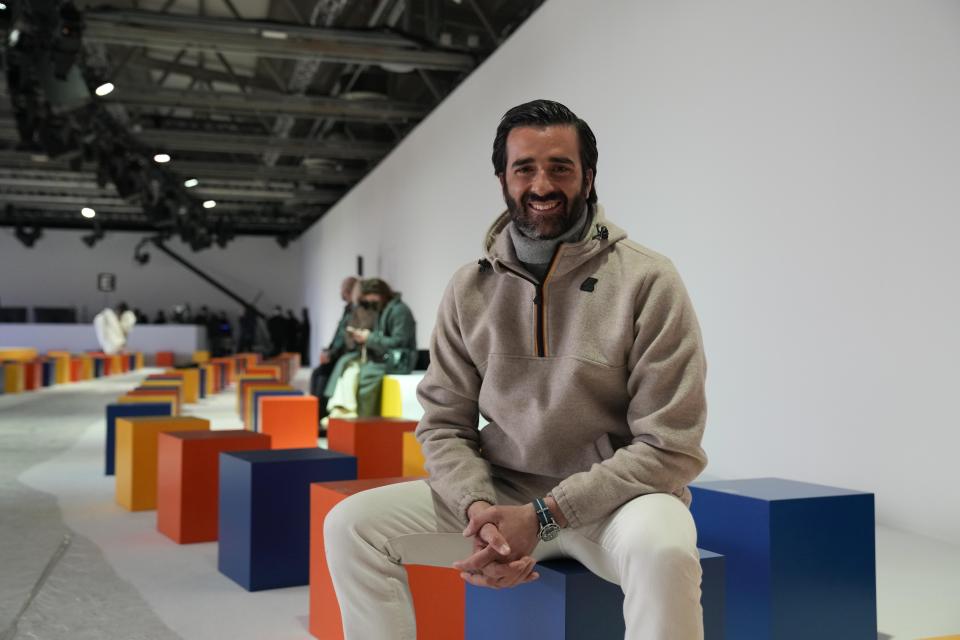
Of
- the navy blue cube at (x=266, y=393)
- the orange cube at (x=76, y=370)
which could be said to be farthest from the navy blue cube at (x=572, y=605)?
the orange cube at (x=76, y=370)

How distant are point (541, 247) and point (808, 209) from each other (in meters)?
Result: 2.73

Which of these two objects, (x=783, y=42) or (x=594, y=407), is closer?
(x=594, y=407)

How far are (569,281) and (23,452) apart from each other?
5.95m

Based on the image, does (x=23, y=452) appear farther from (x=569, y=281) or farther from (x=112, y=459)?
(x=569, y=281)

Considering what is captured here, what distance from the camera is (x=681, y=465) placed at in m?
1.57

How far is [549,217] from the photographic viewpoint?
178 centimetres

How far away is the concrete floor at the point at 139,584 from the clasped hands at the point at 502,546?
1169mm

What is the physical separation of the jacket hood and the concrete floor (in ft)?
4.27

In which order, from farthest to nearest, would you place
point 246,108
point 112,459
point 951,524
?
point 246,108 → point 112,459 → point 951,524

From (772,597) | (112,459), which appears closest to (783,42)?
(772,597)

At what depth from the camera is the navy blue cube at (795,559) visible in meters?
2.11

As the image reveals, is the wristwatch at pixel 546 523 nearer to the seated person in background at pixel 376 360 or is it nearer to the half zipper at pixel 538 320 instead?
the half zipper at pixel 538 320

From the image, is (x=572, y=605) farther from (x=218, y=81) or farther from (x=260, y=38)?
(x=218, y=81)

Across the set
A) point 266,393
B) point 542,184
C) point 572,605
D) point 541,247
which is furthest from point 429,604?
point 266,393
